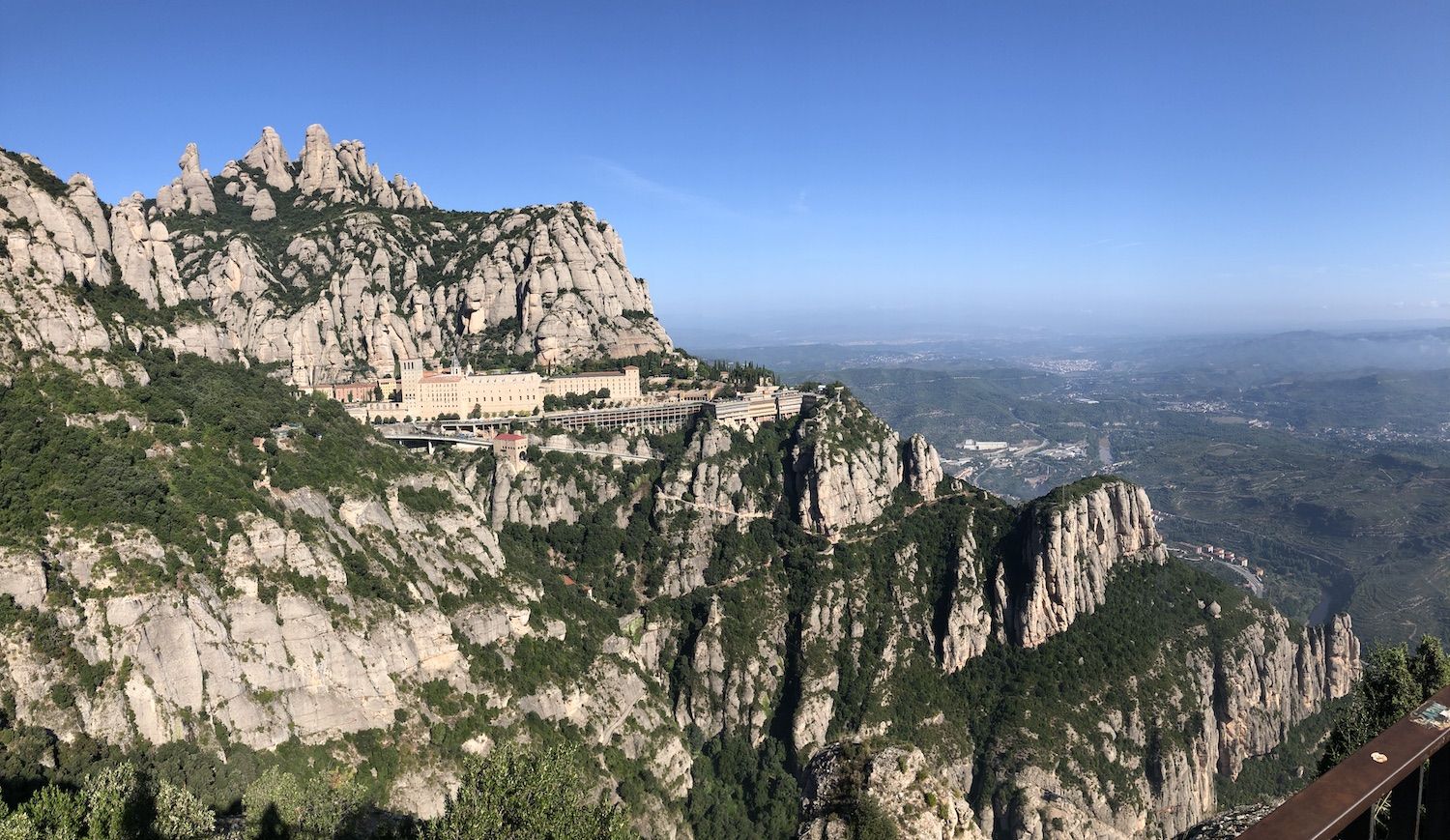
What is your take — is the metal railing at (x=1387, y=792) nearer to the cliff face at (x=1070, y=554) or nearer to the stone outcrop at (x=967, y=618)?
the stone outcrop at (x=967, y=618)

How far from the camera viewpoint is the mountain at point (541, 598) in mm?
40281

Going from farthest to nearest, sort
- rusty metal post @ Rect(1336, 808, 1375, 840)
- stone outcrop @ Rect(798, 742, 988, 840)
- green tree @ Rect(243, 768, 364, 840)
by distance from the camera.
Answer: green tree @ Rect(243, 768, 364, 840), stone outcrop @ Rect(798, 742, 988, 840), rusty metal post @ Rect(1336, 808, 1375, 840)

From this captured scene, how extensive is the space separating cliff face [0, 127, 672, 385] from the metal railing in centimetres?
10184

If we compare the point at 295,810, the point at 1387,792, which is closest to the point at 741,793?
the point at 295,810

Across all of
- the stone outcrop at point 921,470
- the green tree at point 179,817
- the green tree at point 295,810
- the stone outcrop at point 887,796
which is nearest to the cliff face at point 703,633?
the stone outcrop at point 887,796

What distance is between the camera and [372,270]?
4628 inches

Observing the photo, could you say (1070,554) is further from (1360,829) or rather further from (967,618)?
(1360,829)

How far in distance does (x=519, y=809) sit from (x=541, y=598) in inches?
1627

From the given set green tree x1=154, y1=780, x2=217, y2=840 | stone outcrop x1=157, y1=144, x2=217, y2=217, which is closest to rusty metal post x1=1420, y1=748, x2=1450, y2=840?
green tree x1=154, y1=780, x2=217, y2=840

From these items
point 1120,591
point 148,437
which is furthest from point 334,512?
point 1120,591

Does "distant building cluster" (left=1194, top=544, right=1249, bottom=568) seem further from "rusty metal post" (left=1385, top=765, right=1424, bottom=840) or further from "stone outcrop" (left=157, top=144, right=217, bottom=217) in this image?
"stone outcrop" (left=157, top=144, right=217, bottom=217)

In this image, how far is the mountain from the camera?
4028 cm

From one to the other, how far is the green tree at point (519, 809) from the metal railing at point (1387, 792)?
26.0m

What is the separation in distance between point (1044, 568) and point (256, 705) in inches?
2691
